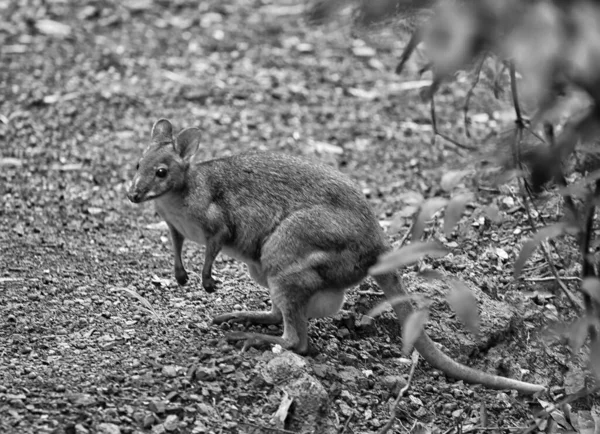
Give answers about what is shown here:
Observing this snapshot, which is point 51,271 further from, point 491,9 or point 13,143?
point 491,9

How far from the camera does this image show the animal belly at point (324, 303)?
5.36 m

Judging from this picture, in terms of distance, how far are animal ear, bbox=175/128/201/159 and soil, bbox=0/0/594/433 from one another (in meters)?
0.90

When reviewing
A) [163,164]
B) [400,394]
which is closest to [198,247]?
[163,164]

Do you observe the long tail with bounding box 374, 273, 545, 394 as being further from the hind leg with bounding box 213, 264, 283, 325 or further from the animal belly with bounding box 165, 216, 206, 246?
the animal belly with bounding box 165, 216, 206, 246

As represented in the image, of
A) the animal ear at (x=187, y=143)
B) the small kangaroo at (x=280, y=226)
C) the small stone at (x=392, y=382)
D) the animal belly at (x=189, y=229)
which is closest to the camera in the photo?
the small kangaroo at (x=280, y=226)

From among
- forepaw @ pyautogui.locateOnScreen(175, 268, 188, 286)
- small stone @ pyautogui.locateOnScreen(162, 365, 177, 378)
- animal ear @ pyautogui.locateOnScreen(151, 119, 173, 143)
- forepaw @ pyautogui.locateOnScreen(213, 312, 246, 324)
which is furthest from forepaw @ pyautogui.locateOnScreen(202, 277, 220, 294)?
animal ear @ pyautogui.locateOnScreen(151, 119, 173, 143)

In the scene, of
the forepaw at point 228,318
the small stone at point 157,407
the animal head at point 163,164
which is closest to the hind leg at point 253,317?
the forepaw at point 228,318

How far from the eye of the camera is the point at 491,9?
101 inches

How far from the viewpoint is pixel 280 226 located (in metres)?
5.48

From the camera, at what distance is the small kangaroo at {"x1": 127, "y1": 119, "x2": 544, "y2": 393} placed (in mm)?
5312

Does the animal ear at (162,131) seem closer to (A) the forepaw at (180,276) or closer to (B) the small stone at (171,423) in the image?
(A) the forepaw at (180,276)

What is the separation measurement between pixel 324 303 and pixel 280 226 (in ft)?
1.60

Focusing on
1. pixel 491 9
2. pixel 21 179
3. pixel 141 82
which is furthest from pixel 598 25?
pixel 141 82

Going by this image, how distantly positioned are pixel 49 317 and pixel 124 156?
3282mm
